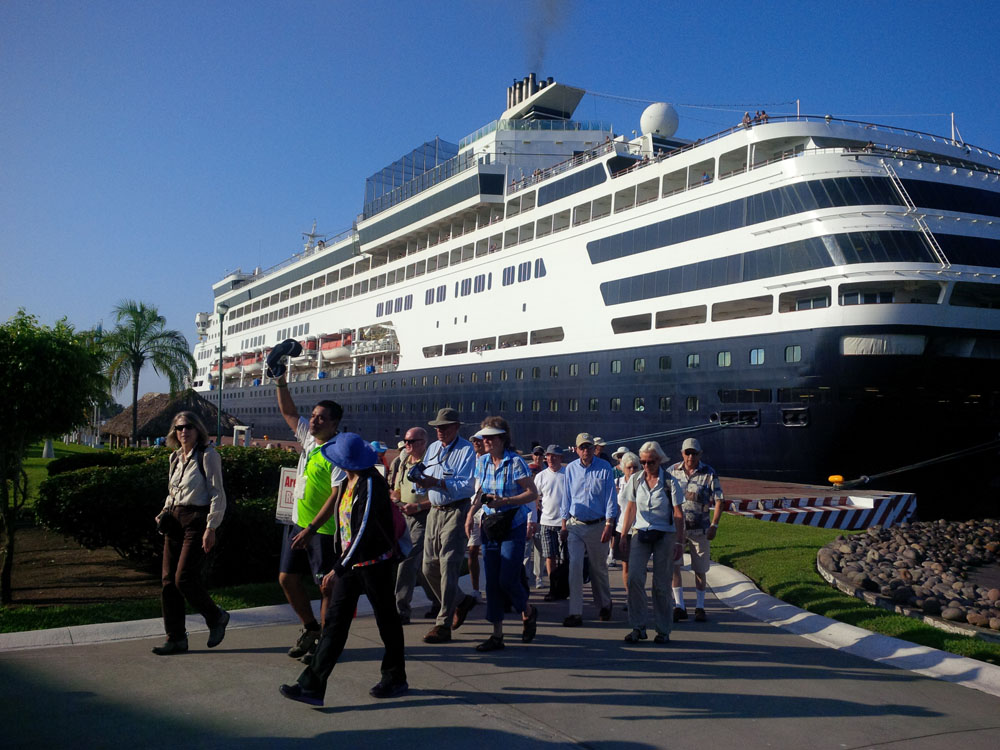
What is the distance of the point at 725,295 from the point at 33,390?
15.9 m

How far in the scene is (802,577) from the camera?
8.85 metres

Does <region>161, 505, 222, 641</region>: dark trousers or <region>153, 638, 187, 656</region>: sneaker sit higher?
<region>161, 505, 222, 641</region>: dark trousers

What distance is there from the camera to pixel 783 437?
1780cm

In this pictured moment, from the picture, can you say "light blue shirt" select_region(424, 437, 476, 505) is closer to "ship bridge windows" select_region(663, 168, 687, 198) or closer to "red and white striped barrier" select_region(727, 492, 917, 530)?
"red and white striped barrier" select_region(727, 492, 917, 530)

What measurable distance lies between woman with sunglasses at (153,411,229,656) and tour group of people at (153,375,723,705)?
0.01 m

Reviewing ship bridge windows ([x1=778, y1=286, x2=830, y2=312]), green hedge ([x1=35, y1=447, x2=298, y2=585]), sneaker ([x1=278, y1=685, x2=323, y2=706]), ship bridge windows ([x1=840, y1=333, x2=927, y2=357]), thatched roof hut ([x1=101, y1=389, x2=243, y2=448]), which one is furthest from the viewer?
thatched roof hut ([x1=101, y1=389, x2=243, y2=448])

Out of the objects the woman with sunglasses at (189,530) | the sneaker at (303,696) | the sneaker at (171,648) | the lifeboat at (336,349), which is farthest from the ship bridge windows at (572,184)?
the sneaker at (303,696)

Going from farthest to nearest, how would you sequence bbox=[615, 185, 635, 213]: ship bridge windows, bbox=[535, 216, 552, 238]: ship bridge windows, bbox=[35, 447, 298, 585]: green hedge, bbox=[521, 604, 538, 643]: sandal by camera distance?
bbox=[535, 216, 552, 238]: ship bridge windows → bbox=[615, 185, 635, 213]: ship bridge windows → bbox=[35, 447, 298, 585]: green hedge → bbox=[521, 604, 538, 643]: sandal

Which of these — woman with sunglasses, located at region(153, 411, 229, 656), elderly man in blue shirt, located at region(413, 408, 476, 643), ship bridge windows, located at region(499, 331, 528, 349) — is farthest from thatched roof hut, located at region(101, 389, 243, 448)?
woman with sunglasses, located at region(153, 411, 229, 656)

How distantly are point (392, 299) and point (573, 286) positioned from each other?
13.6 m

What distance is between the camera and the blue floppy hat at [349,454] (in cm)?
467

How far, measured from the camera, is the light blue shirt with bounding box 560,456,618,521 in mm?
7199

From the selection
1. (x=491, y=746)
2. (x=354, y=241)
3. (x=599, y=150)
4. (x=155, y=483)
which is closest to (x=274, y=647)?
(x=491, y=746)

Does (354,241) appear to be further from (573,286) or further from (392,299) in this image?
(573,286)
